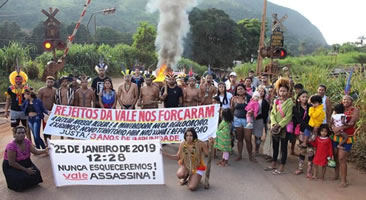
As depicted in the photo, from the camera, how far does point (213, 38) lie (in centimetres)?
4312

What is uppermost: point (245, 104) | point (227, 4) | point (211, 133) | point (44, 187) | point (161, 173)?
point (227, 4)

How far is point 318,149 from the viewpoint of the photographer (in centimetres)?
554

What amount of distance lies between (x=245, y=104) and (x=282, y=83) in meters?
0.85

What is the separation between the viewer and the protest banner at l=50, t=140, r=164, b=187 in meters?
4.86

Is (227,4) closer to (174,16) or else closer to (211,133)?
(174,16)

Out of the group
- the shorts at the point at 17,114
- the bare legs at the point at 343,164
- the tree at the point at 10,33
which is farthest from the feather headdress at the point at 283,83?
the tree at the point at 10,33

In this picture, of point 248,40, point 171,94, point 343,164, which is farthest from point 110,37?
point 343,164

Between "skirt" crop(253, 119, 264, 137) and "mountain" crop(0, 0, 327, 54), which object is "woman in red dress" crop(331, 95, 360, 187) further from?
"mountain" crop(0, 0, 327, 54)

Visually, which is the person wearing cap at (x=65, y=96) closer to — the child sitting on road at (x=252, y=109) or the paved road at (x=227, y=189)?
the paved road at (x=227, y=189)

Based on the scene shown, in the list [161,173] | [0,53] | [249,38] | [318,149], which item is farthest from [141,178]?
[249,38]

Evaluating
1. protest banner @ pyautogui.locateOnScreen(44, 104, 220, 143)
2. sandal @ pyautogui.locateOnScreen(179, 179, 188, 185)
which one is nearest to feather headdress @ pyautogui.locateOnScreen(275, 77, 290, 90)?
protest banner @ pyautogui.locateOnScreen(44, 104, 220, 143)

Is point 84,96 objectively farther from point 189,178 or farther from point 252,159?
point 252,159

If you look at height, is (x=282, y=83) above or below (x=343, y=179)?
above

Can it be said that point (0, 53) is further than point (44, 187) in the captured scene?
Yes
